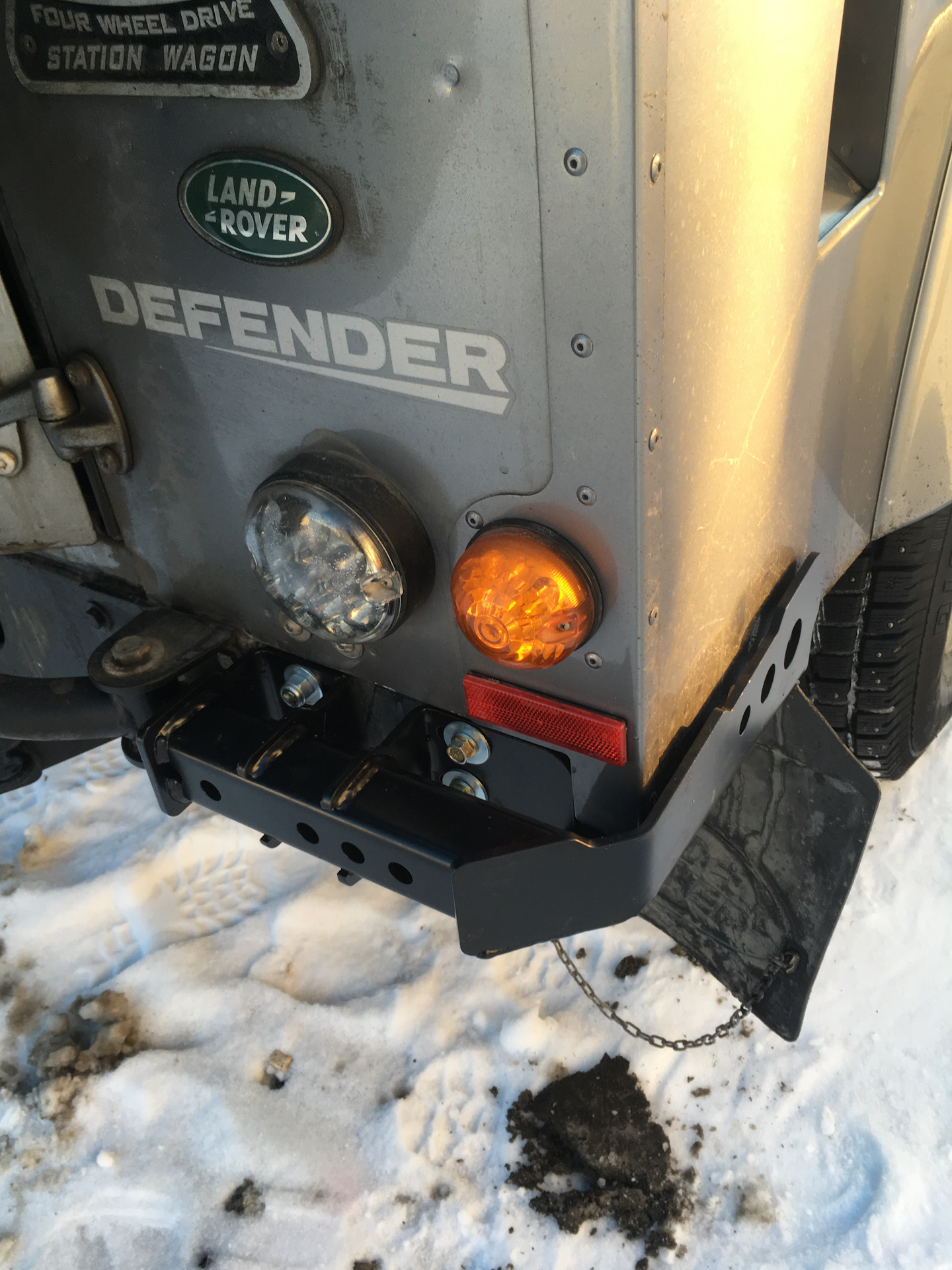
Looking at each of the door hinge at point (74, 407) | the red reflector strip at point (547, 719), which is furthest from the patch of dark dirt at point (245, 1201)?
the door hinge at point (74, 407)

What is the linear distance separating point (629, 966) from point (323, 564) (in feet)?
4.59

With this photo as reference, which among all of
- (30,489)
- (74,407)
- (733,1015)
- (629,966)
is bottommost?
(629,966)

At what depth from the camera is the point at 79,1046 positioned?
6.51 ft

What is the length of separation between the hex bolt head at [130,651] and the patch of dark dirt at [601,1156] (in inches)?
45.9

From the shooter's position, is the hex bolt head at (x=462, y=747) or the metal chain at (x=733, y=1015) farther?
the metal chain at (x=733, y=1015)

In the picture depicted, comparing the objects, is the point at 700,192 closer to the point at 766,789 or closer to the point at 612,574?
the point at 612,574

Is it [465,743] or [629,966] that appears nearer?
[465,743]

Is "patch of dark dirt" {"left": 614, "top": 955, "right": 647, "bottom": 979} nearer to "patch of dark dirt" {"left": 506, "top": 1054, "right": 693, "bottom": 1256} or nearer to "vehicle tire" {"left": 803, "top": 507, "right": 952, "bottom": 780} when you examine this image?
"patch of dark dirt" {"left": 506, "top": 1054, "right": 693, "bottom": 1256}

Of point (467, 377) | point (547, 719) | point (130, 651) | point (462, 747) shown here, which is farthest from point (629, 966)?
point (467, 377)

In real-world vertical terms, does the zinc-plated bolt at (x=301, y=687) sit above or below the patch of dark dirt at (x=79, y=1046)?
above

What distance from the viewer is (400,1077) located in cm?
192

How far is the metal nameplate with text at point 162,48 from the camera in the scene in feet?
2.84

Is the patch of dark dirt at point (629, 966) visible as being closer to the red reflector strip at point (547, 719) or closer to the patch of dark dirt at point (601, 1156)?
the patch of dark dirt at point (601, 1156)

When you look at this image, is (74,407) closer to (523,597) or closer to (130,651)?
(130,651)
